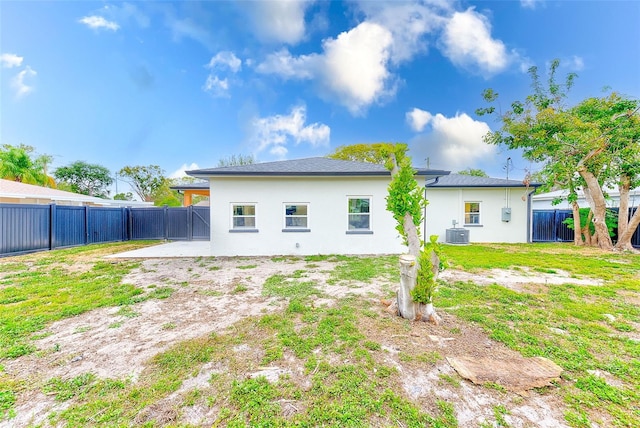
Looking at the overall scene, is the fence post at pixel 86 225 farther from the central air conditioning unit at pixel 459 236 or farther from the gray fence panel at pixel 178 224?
the central air conditioning unit at pixel 459 236

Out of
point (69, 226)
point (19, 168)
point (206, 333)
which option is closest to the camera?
point (206, 333)

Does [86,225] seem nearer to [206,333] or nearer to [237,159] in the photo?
[206,333]

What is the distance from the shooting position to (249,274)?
620 centimetres

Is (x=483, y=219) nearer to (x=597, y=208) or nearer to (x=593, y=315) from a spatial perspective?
(x=597, y=208)

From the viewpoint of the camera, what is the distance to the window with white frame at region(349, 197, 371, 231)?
8.87m

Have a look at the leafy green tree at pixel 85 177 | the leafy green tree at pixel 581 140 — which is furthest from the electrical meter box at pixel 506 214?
the leafy green tree at pixel 85 177

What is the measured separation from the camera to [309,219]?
347 inches

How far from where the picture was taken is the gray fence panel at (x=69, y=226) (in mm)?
9641

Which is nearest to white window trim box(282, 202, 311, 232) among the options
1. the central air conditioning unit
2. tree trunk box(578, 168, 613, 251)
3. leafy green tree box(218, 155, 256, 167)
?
the central air conditioning unit

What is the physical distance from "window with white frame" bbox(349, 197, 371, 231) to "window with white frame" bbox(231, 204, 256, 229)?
352cm

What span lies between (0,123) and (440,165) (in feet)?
118

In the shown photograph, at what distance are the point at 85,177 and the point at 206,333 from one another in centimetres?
4243

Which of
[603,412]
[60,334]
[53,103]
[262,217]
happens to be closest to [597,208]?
[603,412]

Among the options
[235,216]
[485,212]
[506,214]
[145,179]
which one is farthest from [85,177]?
[506,214]
